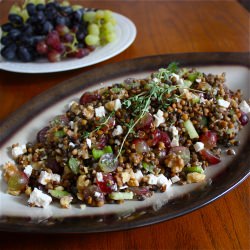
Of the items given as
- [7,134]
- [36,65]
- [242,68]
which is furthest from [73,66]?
[242,68]

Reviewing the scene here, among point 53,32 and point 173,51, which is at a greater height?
point 53,32

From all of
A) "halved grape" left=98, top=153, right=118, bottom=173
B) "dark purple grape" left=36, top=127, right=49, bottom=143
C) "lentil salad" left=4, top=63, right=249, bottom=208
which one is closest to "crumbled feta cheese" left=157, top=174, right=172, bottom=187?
"lentil salad" left=4, top=63, right=249, bottom=208

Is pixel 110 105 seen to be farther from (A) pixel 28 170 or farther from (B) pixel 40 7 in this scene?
(B) pixel 40 7

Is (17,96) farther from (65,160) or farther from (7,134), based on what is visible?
(65,160)

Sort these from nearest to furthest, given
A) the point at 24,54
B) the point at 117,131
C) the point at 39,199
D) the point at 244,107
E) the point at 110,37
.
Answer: the point at 39,199
the point at 117,131
the point at 244,107
the point at 24,54
the point at 110,37

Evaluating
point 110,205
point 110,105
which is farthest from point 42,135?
point 110,205

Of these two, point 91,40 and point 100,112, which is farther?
point 91,40

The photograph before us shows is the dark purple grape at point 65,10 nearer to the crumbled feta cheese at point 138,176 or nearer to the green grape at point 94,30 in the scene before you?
the green grape at point 94,30
